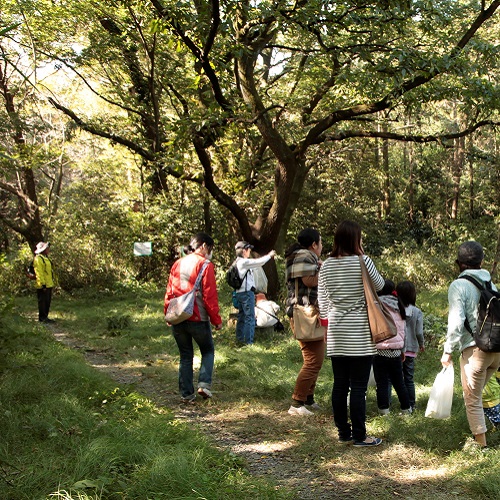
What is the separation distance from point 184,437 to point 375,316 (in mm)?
1978

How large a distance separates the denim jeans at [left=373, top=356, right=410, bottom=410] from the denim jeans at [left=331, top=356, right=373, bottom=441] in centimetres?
64

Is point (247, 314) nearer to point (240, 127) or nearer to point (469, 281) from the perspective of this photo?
point (240, 127)

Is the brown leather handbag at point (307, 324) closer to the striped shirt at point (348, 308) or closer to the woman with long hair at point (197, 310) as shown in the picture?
the striped shirt at point (348, 308)

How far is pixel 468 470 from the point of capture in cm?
434

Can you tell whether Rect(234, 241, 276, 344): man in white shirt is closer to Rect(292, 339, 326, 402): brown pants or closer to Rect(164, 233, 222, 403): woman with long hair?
Rect(164, 233, 222, 403): woman with long hair

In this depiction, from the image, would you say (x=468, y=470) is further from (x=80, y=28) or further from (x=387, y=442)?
(x=80, y=28)

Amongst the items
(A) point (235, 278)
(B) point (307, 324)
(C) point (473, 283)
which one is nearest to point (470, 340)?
(C) point (473, 283)

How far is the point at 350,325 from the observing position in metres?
4.95

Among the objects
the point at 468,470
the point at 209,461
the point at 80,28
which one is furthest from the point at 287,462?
the point at 80,28

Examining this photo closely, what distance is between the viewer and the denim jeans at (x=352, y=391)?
4.96 metres

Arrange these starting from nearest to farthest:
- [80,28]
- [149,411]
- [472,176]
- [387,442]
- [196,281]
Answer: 1. [387,442]
2. [149,411]
3. [196,281]
4. [80,28]
5. [472,176]

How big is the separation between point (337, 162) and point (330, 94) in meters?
7.32

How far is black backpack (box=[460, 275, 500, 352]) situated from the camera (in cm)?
454

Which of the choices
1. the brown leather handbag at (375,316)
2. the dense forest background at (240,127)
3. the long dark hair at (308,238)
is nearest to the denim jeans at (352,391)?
the brown leather handbag at (375,316)
